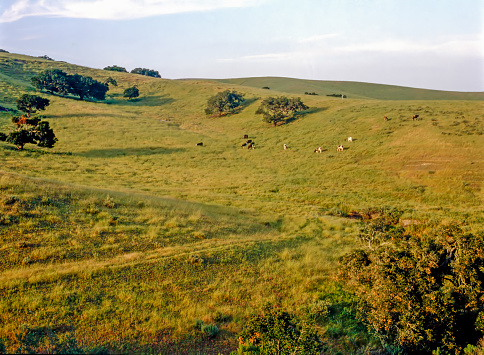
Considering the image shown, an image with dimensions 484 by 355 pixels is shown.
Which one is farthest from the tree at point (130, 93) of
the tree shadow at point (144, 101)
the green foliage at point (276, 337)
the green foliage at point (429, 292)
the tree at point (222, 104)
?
the green foliage at point (276, 337)

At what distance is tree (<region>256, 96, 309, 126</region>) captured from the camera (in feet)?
206

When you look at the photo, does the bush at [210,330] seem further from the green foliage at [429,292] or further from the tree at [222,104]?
the tree at [222,104]

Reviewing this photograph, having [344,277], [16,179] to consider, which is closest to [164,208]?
[16,179]

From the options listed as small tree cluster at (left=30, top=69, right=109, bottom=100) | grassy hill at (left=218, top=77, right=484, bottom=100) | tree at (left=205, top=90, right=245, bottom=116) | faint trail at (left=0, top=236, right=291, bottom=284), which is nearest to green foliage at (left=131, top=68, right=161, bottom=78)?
grassy hill at (left=218, top=77, right=484, bottom=100)

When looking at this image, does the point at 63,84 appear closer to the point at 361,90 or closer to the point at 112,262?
the point at 112,262

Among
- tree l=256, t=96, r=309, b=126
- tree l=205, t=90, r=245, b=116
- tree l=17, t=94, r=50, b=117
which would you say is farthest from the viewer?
tree l=205, t=90, r=245, b=116

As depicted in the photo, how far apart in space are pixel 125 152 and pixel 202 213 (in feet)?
92.2

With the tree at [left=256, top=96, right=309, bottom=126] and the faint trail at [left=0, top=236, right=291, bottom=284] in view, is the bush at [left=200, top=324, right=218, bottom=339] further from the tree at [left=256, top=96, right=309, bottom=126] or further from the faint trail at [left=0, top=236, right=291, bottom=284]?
the tree at [left=256, top=96, right=309, bottom=126]

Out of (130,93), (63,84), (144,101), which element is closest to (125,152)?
(63,84)

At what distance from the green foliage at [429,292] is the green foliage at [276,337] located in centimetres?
282

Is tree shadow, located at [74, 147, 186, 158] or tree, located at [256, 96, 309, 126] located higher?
tree, located at [256, 96, 309, 126]

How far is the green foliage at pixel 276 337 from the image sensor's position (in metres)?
7.67

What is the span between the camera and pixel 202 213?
20797 millimetres

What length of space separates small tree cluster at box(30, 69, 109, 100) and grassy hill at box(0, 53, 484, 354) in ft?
56.1
